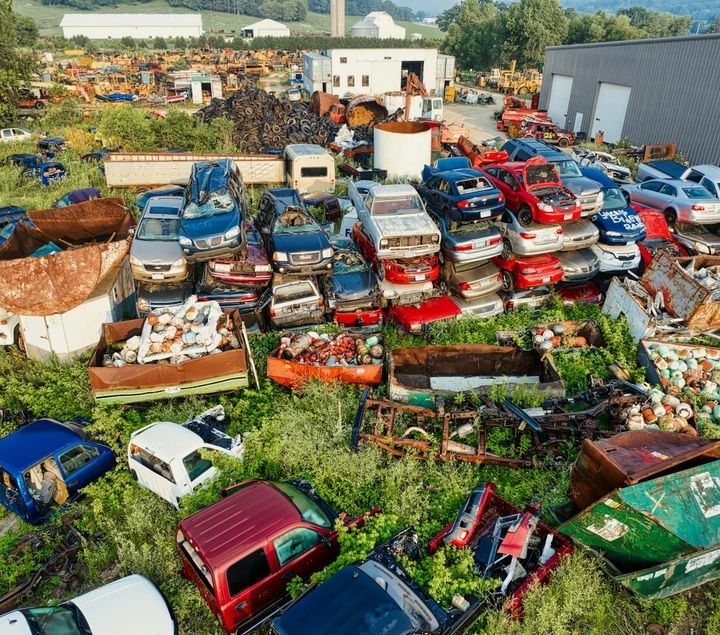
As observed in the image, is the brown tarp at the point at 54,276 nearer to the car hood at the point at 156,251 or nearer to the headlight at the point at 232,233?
the car hood at the point at 156,251

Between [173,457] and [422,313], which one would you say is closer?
[173,457]

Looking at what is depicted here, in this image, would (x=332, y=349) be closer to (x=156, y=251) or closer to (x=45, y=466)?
(x=156, y=251)

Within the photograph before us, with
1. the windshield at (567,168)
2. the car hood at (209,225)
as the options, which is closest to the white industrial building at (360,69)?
the windshield at (567,168)

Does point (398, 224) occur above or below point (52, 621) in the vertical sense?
above

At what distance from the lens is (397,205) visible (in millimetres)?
12828

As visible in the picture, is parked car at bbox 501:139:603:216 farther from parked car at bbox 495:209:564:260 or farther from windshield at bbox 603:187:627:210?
parked car at bbox 495:209:564:260

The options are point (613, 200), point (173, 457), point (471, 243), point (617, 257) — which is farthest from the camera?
point (613, 200)

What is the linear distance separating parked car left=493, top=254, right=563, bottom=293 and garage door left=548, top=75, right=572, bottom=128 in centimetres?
2738

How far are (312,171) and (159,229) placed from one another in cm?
894

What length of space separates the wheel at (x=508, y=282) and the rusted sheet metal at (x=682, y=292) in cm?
307

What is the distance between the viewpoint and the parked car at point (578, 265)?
1275cm

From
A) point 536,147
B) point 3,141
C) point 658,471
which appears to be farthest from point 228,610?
point 3,141

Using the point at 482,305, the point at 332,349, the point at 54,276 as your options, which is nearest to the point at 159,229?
the point at 54,276

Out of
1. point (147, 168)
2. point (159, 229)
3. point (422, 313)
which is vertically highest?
point (159, 229)
